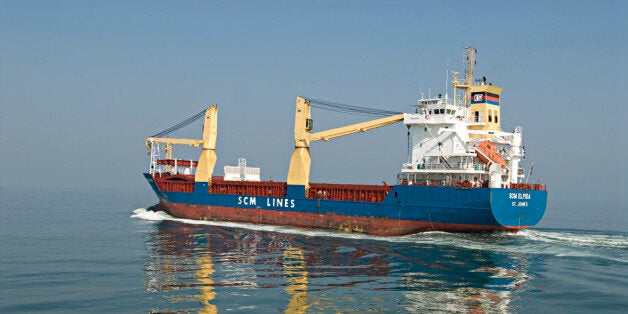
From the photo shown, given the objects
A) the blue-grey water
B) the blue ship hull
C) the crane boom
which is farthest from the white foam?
the crane boom

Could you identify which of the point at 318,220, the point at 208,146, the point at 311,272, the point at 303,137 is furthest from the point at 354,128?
the point at 311,272

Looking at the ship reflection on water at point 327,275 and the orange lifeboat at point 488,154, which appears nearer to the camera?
the ship reflection on water at point 327,275

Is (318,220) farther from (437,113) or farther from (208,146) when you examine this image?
(208,146)

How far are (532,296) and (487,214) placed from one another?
11850 millimetres

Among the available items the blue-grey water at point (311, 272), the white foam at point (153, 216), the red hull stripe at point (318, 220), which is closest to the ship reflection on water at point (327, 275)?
the blue-grey water at point (311, 272)

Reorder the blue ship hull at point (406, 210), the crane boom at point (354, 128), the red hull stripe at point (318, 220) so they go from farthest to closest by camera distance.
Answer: the crane boom at point (354, 128) → the red hull stripe at point (318, 220) → the blue ship hull at point (406, 210)

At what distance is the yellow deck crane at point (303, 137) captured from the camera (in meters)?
38.5

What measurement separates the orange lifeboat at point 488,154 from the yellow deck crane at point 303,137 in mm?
8736

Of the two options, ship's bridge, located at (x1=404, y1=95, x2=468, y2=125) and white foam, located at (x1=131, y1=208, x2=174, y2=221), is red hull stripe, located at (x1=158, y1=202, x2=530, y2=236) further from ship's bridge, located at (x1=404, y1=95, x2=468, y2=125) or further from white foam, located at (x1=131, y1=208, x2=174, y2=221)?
ship's bridge, located at (x1=404, y1=95, x2=468, y2=125)

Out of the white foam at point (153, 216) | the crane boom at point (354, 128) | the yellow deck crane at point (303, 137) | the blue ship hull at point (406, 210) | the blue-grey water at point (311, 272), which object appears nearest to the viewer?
the blue-grey water at point (311, 272)

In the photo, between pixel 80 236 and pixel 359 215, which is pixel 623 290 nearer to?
pixel 359 215

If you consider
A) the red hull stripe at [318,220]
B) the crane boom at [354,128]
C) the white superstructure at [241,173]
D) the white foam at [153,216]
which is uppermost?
the crane boom at [354,128]

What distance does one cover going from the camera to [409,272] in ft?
71.9

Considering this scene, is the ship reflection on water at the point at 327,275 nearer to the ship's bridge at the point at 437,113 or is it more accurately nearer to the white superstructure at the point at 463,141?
the white superstructure at the point at 463,141
